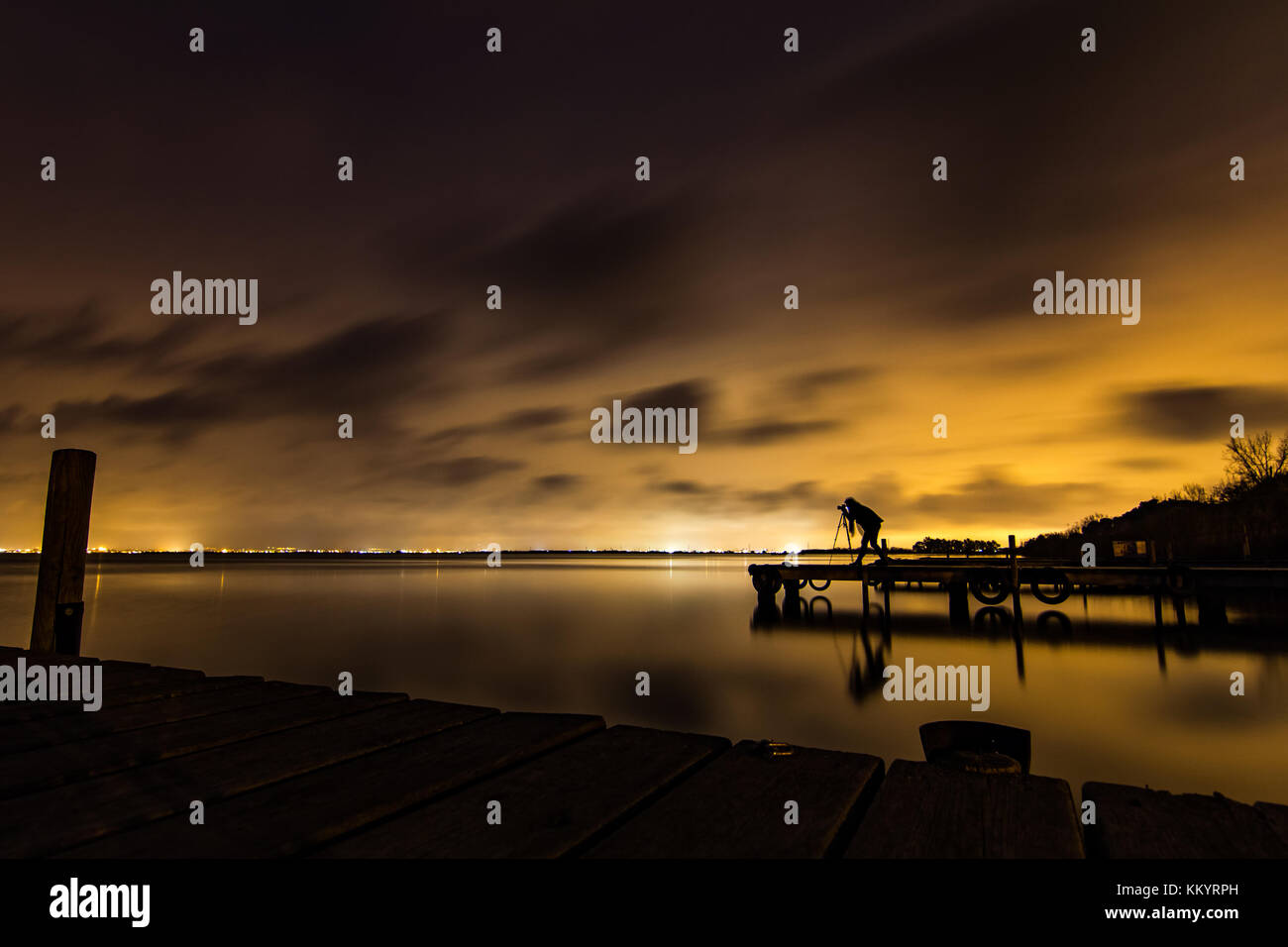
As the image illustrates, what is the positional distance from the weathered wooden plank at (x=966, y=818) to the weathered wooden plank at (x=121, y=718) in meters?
4.41

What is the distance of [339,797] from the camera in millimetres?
2654

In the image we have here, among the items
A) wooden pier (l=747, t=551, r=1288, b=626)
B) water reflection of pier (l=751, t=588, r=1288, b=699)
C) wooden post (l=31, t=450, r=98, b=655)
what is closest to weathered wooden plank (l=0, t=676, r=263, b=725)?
wooden post (l=31, t=450, r=98, b=655)

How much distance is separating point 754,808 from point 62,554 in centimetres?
1000

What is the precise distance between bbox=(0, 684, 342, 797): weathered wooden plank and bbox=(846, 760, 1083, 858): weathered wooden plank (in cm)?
352

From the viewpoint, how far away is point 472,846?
2154 millimetres

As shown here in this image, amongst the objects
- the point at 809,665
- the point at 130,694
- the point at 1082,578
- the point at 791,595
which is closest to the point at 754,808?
the point at 130,694

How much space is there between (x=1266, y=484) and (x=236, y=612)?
8365 centimetres

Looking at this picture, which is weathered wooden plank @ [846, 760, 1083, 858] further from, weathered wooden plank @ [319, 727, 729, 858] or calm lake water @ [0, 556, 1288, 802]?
calm lake water @ [0, 556, 1288, 802]

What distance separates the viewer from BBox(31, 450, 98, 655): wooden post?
8.34 meters

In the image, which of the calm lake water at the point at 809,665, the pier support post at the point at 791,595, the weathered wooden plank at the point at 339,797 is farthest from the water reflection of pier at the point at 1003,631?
the weathered wooden plank at the point at 339,797

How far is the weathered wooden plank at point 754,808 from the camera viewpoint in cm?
214
